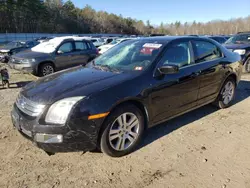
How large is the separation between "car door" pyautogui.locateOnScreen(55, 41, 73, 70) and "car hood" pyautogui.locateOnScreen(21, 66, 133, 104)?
562cm

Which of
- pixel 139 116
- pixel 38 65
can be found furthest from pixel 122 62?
pixel 38 65

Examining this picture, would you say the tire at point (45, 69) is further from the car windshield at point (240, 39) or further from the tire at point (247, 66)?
the car windshield at point (240, 39)

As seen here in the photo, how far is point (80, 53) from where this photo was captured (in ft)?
32.0

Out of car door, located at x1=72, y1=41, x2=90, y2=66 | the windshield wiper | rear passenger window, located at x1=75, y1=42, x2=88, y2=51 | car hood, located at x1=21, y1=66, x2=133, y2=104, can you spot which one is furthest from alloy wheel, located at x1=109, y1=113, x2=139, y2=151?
rear passenger window, located at x1=75, y1=42, x2=88, y2=51

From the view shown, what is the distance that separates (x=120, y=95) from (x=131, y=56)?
45.0 inches

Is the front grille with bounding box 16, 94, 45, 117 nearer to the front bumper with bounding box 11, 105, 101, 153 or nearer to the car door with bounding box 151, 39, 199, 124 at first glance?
the front bumper with bounding box 11, 105, 101, 153

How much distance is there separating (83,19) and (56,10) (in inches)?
393

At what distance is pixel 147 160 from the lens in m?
3.08

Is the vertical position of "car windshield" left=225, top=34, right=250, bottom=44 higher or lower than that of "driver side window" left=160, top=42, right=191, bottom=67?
higher

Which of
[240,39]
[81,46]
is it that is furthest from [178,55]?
[240,39]

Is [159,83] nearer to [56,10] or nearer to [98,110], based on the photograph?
[98,110]

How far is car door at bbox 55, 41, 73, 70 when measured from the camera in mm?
8990

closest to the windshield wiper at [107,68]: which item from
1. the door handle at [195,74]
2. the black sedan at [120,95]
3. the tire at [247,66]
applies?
the black sedan at [120,95]

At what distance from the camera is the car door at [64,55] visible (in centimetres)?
899
